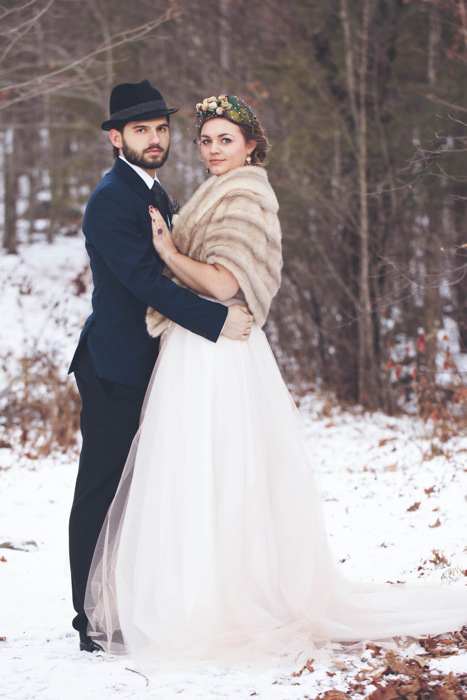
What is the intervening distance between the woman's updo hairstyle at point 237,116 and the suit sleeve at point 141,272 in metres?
0.52

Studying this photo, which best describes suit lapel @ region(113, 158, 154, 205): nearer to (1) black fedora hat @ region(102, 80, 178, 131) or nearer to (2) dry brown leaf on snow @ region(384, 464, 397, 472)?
(1) black fedora hat @ region(102, 80, 178, 131)

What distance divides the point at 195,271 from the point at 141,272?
0.22m

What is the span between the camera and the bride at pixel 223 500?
3340 millimetres

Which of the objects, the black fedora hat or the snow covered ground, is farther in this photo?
the black fedora hat

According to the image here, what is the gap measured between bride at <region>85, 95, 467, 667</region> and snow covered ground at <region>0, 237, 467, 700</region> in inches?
8.5

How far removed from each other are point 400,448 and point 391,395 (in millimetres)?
2658

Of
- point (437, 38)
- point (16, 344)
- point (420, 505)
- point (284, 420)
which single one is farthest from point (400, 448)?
point (16, 344)

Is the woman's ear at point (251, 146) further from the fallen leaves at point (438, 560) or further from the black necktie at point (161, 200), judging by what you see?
the fallen leaves at point (438, 560)

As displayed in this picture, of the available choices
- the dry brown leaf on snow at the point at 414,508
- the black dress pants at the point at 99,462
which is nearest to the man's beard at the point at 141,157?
the black dress pants at the point at 99,462

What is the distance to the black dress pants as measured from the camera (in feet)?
11.8

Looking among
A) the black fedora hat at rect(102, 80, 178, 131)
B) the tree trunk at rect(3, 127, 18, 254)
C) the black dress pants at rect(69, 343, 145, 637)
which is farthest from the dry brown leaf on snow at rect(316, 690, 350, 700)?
the tree trunk at rect(3, 127, 18, 254)

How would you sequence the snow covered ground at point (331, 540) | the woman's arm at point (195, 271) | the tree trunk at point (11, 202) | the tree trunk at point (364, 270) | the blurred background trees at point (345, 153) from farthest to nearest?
the tree trunk at point (11, 202), the blurred background trees at point (345, 153), the tree trunk at point (364, 270), the woman's arm at point (195, 271), the snow covered ground at point (331, 540)

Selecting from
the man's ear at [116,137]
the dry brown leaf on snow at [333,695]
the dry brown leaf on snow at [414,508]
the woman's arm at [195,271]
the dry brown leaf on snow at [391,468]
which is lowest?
the dry brown leaf on snow at [333,695]

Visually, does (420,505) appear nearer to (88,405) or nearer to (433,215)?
(88,405)
